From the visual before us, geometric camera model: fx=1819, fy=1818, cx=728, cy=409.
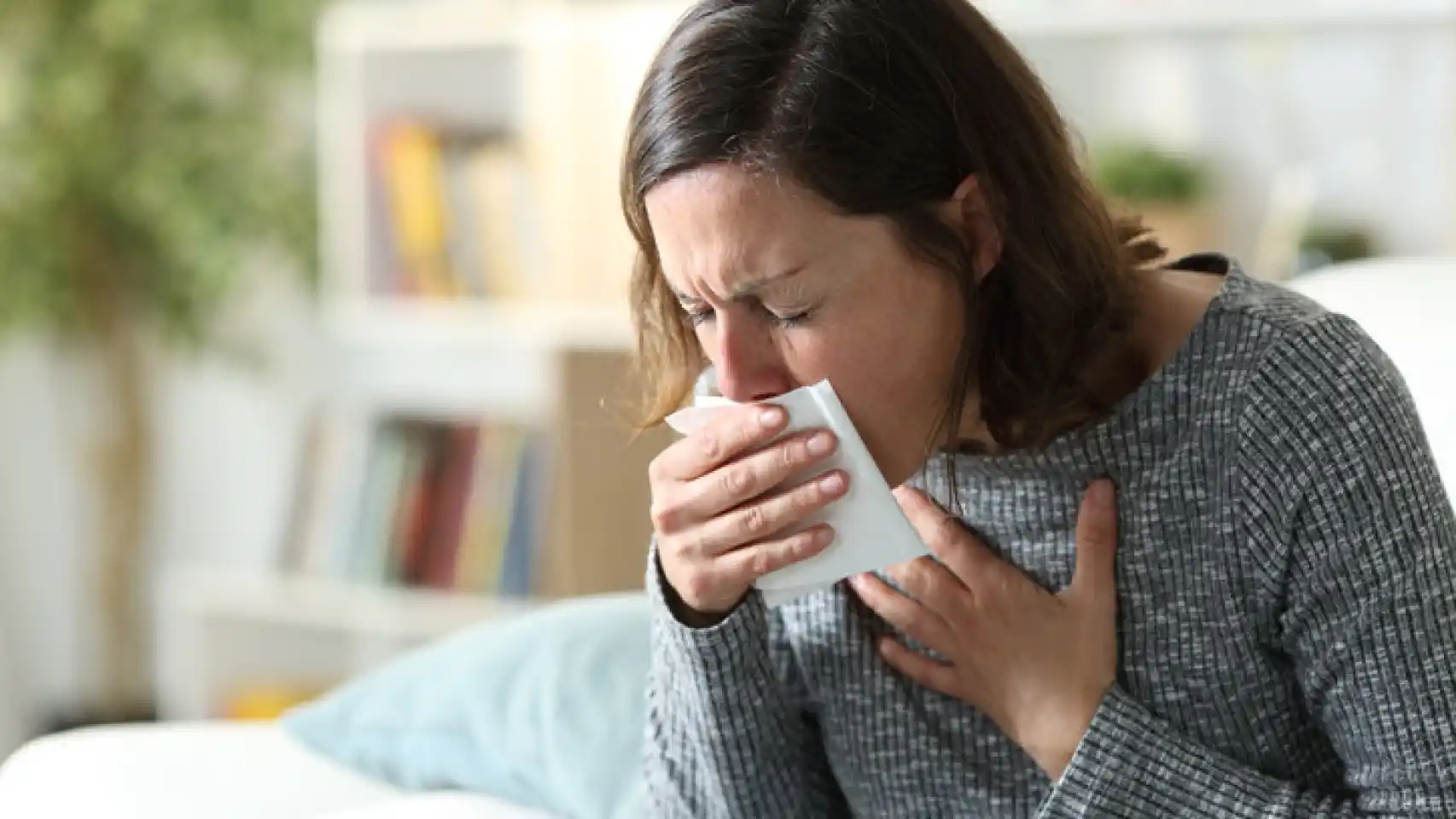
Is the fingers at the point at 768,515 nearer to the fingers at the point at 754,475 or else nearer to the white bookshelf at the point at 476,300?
the fingers at the point at 754,475

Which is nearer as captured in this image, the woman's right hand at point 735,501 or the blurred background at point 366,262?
the woman's right hand at point 735,501

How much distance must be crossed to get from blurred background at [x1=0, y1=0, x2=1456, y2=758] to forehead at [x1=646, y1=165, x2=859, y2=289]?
119cm

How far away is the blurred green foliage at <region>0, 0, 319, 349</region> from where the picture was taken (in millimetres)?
3068

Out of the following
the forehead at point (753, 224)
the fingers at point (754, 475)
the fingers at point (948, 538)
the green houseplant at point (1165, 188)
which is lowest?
the fingers at point (948, 538)

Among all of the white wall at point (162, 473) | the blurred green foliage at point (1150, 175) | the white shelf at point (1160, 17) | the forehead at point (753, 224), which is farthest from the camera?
the white wall at point (162, 473)

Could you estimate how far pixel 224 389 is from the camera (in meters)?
3.53

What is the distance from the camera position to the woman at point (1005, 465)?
101cm

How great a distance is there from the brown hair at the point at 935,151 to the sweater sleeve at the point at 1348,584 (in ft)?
0.37

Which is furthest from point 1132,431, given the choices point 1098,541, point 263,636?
point 263,636

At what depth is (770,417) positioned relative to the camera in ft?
3.43

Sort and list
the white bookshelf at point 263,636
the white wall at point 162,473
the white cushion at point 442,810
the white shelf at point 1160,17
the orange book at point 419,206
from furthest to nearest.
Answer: the white wall at point 162,473 → the white bookshelf at point 263,636 → the orange book at point 419,206 → the white shelf at point 1160,17 → the white cushion at point 442,810

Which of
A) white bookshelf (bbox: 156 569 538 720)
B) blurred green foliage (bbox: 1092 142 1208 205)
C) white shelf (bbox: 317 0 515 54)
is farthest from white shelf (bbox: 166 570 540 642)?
blurred green foliage (bbox: 1092 142 1208 205)

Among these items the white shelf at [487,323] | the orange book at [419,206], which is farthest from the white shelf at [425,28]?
the white shelf at [487,323]

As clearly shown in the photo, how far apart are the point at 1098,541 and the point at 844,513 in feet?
0.55
